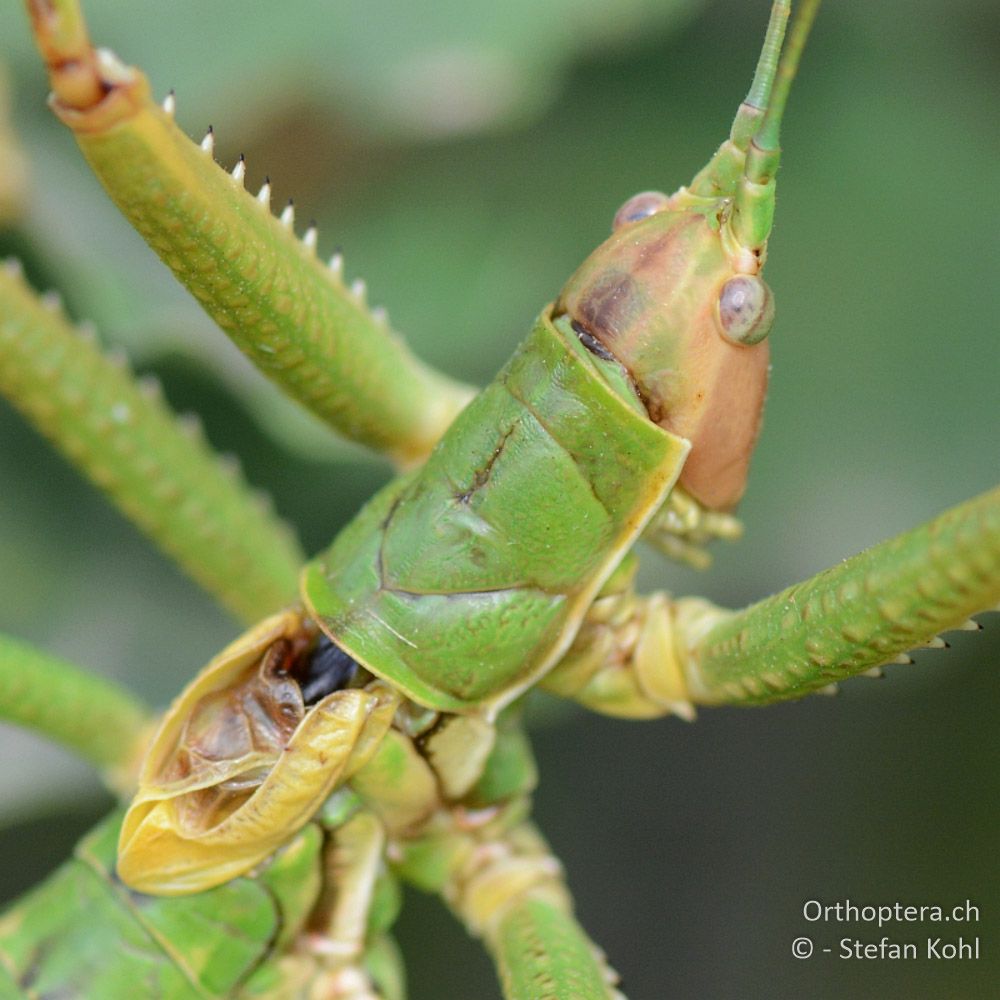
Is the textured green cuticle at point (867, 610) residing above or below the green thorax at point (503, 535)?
below

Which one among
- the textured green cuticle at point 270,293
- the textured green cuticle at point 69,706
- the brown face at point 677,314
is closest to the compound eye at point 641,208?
the brown face at point 677,314

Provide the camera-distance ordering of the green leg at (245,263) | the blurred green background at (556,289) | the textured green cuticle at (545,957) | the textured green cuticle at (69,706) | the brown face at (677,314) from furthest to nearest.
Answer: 1. the blurred green background at (556,289)
2. the textured green cuticle at (69,706)
3. the textured green cuticle at (545,957)
4. the brown face at (677,314)
5. the green leg at (245,263)

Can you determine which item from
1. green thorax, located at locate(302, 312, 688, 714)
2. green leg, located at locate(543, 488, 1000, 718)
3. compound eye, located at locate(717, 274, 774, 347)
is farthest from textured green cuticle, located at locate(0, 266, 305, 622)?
compound eye, located at locate(717, 274, 774, 347)

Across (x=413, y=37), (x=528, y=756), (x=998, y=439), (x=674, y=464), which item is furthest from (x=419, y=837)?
(x=413, y=37)

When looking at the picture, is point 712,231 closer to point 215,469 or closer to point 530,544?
point 530,544

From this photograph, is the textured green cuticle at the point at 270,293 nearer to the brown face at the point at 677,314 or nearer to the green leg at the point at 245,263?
the green leg at the point at 245,263

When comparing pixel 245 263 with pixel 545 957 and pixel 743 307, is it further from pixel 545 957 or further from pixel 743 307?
pixel 545 957

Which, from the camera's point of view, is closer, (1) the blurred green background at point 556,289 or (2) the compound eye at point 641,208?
(2) the compound eye at point 641,208

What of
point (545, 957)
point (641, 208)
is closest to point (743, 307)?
point (641, 208)
